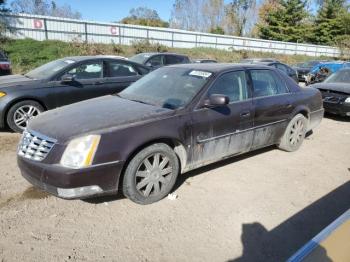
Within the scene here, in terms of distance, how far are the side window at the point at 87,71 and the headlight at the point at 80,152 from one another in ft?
13.5

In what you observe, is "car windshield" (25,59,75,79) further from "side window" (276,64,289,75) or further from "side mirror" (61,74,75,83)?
"side window" (276,64,289,75)

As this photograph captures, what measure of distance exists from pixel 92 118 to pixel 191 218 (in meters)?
1.58

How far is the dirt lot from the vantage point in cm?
314

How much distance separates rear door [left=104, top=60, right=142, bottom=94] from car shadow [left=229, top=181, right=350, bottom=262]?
196 inches

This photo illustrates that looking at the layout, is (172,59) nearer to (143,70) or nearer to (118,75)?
(143,70)

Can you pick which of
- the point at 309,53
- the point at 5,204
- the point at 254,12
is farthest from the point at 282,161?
the point at 254,12

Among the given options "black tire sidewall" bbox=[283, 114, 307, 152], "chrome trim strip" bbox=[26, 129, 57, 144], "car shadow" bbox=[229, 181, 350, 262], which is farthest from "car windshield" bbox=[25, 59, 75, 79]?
"car shadow" bbox=[229, 181, 350, 262]

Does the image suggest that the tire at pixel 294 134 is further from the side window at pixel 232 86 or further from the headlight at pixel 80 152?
the headlight at pixel 80 152

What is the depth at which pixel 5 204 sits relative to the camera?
3.87 metres

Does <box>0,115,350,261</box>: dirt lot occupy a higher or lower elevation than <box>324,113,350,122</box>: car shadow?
higher

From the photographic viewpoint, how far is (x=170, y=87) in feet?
15.4

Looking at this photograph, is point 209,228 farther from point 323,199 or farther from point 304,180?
point 304,180

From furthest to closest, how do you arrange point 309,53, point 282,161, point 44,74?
Result: point 309,53 → point 44,74 → point 282,161

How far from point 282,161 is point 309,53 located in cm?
4089
